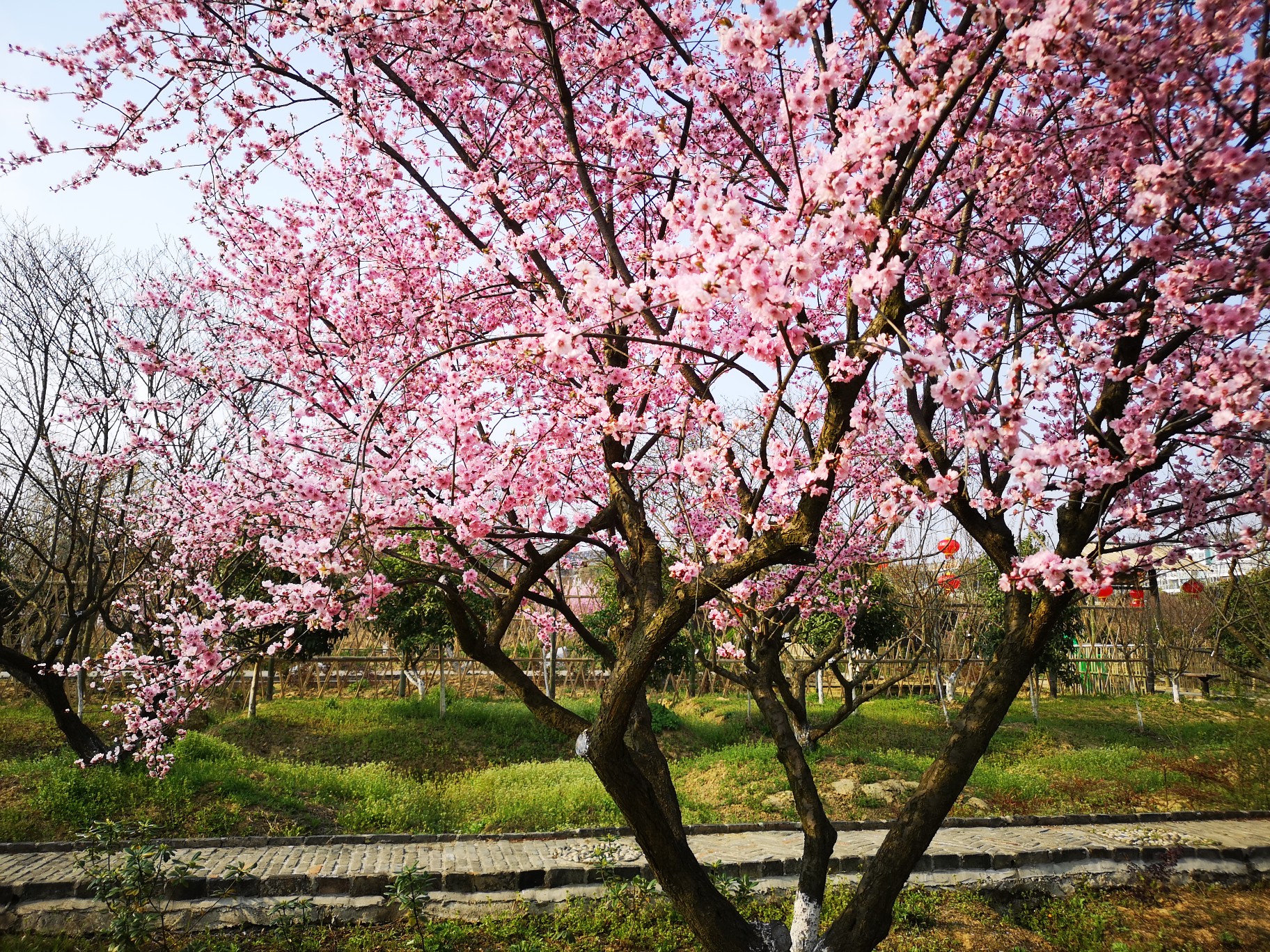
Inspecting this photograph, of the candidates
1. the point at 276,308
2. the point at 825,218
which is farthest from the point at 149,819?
the point at 825,218

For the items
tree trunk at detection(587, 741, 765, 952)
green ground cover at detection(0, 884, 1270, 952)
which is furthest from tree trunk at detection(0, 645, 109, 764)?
tree trunk at detection(587, 741, 765, 952)

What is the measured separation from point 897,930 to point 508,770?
540 centimetres

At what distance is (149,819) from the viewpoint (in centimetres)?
624

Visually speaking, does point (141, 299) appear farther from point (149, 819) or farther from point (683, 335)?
point (683, 335)

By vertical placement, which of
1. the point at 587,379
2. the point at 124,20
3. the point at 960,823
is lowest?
the point at 960,823

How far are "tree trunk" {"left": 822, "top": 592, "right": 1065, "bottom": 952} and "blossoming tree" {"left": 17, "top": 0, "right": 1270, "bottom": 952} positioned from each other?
2 cm

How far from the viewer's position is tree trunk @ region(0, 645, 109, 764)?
6898 mm

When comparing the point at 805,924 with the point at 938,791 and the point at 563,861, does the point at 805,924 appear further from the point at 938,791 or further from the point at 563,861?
the point at 563,861

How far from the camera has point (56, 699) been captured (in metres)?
7.03

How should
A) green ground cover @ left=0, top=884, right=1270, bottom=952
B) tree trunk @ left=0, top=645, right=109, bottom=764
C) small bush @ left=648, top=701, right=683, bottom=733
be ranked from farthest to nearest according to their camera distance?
small bush @ left=648, top=701, right=683, bottom=733
tree trunk @ left=0, top=645, right=109, bottom=764
green ground cover @ left=0, top=884, right=1270, bottom=952

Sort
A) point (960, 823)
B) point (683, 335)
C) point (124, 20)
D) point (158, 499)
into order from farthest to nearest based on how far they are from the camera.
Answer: point (158, 499) → point (960, 823) → point (124, 20) → point (683, 335)

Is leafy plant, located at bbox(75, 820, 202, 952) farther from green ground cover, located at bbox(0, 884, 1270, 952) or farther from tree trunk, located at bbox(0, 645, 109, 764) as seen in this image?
tree trunk, located at bbox(0, 645, 109, 764)

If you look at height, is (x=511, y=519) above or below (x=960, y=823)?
above

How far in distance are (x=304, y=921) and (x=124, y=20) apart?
5262 mm
